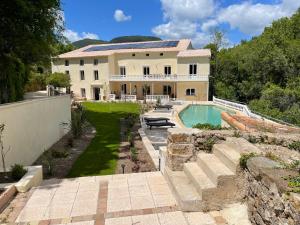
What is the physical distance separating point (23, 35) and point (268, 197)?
42.5ft

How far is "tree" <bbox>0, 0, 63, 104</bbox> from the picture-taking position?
1218 cm

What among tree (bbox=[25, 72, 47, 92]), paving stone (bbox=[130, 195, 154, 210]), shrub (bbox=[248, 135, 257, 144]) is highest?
tree (bbox=[25, 72, 47, 92])

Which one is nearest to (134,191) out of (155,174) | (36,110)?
(155,174)

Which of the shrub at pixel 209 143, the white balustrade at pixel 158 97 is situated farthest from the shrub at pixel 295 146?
the white balustrade at pixel 158 97

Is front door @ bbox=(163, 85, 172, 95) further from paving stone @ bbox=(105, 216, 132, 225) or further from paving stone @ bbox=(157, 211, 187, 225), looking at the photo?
paving stone @ bbox=(105, 216, 132, 225)

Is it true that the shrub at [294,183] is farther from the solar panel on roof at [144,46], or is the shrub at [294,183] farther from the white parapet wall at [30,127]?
the solar panel on roof at [144,46]

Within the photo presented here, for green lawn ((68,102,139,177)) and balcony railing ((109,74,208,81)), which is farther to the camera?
balcony railing ((109,74,208,81))

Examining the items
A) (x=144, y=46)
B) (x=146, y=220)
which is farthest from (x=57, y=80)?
(x=146, y=220)

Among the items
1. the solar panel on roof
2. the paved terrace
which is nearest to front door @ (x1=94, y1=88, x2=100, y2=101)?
the solar panel on roof

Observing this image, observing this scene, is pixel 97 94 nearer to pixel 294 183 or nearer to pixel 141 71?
pixel 141 71

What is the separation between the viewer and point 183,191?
6.18 meters

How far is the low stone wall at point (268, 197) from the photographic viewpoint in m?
3.83

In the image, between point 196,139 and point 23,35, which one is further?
point 23,35

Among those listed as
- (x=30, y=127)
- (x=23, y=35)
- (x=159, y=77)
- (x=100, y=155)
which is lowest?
(x=100, y=155)
